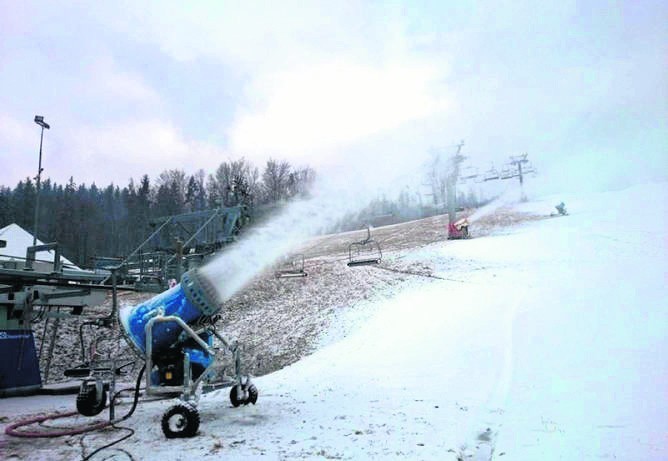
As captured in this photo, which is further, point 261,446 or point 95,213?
point 95,213

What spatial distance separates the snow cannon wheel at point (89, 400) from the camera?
962cm

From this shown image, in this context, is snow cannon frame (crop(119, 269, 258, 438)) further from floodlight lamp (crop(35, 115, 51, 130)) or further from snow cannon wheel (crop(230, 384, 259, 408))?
floodlight lamp (crop(35, 115, 51, 130))

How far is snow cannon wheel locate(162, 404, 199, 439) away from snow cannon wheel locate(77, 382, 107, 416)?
271cm

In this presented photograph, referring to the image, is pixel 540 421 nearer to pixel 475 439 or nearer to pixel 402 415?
pixel 475 439

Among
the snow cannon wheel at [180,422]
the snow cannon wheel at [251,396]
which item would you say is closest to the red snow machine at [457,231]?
the snow cannon wheel at [251,396]

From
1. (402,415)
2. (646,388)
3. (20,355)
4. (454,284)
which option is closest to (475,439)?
(402,415)

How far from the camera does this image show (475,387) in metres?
10.6

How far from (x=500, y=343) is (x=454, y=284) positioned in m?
11.7

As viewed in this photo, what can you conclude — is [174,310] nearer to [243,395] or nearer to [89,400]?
[243,395]

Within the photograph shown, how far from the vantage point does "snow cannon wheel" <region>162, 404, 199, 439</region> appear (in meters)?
7.78

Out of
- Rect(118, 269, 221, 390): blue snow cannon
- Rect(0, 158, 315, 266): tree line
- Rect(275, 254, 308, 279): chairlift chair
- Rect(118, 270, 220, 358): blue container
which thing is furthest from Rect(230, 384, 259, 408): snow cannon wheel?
Rect(0, 158, 315, 266): tree line

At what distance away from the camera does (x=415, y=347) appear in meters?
15.5

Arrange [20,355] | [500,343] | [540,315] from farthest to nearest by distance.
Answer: [20,355] → [540,315] → [500,343]

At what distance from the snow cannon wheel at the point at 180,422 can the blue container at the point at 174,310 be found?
5.34ft
